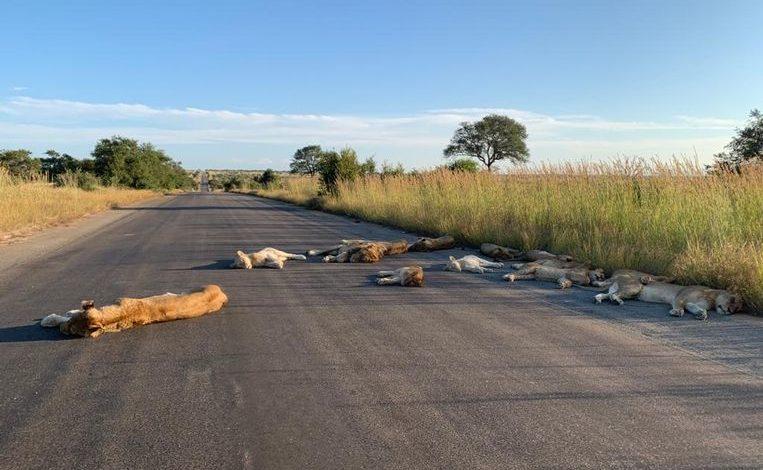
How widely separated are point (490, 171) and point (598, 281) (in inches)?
408

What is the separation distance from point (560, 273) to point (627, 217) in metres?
2.97

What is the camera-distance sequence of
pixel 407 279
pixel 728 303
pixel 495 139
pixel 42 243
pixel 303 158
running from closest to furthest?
pixel 728 303 → pixel 407 279 → pixel 42 243 → pixel 495 139 → pixel 303 158

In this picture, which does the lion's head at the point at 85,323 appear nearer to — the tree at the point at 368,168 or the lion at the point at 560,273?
the lion at the point at 560,273

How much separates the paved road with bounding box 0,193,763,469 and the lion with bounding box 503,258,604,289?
2.44 feet

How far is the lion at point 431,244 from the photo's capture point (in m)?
11.6

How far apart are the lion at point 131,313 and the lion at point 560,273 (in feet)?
14.2

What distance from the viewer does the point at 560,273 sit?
836cm

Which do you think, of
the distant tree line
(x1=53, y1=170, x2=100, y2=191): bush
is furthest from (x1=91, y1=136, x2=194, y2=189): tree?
(x1=53, y1=170, x2=100, y2=191): bush

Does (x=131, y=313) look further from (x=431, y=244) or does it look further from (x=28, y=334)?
(x=431, y=244)

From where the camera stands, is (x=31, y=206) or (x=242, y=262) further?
(x=31, y=206)

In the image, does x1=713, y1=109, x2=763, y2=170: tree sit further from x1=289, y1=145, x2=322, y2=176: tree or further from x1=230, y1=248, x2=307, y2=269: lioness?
x1=289, y1=145, x2=322, y2=176: tree

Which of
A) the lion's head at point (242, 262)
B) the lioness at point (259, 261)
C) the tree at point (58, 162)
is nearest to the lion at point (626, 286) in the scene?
the lioness at point (259, 261)

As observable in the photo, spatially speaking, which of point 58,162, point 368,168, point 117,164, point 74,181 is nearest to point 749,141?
point 368,168

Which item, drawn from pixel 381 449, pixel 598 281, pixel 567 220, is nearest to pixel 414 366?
pixel 381 449
